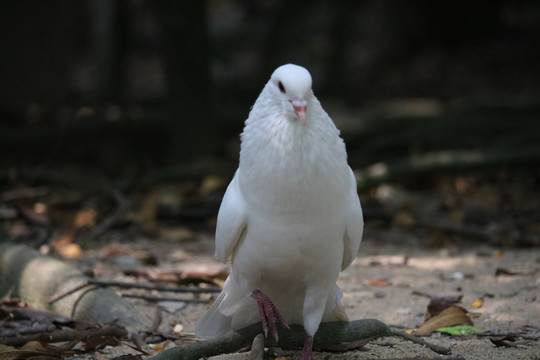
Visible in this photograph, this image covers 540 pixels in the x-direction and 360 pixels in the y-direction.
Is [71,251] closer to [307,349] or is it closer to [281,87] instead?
[307,349]

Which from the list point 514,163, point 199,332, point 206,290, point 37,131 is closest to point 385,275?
point 206,290

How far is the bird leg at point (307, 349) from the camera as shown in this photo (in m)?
2.94

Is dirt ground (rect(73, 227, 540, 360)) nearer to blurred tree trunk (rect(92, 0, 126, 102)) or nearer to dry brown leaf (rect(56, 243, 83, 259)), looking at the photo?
dry brown leaf (rect(56, 243, 83, 259))

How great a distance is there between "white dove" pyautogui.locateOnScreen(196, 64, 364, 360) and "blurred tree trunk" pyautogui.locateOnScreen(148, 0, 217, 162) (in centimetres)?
419

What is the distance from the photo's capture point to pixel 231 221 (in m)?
2.87

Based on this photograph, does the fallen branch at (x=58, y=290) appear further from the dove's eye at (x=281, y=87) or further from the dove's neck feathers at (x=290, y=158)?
the dove's eye at (x=281, y=87)

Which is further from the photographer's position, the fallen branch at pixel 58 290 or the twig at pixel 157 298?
the twig at pixel 157 298

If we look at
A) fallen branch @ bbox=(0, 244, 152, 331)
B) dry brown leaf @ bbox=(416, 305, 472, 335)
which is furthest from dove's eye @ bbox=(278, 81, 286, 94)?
fallen branch @ bbox=(0, 244, 152, 331)

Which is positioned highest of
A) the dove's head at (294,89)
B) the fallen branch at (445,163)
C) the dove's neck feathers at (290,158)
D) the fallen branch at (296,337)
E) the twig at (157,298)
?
the fallen branch at (445,163)

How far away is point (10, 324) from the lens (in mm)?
3541

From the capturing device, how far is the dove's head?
2.69 metres

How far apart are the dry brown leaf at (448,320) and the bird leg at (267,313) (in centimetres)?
72

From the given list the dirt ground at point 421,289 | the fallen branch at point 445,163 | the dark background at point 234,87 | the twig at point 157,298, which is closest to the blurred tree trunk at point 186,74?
the dark background at point 234,87

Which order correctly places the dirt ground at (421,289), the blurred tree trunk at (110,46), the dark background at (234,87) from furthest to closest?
1. the blurred tree trunk at (110,46)
2. the dark background at (234,87)
3. the dirt ground at (421,289)
